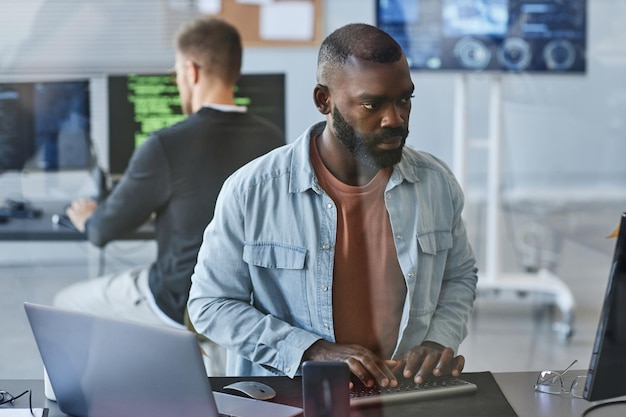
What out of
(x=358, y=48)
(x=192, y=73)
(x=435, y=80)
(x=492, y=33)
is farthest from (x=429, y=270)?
(x=492, y=33)

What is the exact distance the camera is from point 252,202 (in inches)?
80.9

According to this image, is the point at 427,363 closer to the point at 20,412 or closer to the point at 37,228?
the point at 20,412

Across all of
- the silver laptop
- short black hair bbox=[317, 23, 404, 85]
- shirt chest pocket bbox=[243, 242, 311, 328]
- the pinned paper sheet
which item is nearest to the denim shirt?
shirt chest pocket bbox=[243, 242, 311, 328]

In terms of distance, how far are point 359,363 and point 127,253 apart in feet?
5.83

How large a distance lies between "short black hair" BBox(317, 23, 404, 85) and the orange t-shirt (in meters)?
0.18

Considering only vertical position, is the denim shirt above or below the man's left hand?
above

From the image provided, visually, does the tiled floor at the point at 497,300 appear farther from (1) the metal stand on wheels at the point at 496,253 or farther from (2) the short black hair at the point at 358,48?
(2) the short black hair at the point at 358,48

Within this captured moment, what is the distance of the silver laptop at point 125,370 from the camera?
138 centimetres

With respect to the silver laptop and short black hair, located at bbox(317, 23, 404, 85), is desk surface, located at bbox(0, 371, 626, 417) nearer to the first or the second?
the silver laptop

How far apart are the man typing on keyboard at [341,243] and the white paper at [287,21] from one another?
131 cm

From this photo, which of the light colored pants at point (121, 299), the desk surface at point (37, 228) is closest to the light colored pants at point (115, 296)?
the light colored pants at point (121, 299)

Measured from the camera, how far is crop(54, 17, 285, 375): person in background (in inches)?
112

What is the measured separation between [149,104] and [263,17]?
53cm

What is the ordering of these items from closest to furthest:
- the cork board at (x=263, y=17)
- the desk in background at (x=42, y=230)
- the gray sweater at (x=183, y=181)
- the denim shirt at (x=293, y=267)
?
the denim shirt at (x=293, y=267) < the gray sweater at (x=183, y=181) < the cork board at (x=263, y=17) < the desk in background at (x=42, y=230)
